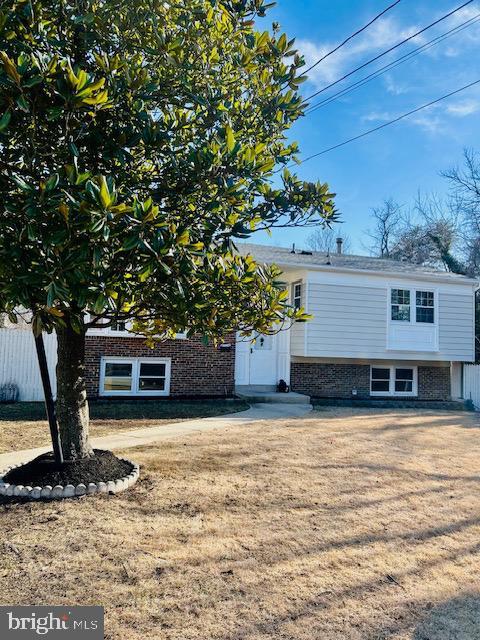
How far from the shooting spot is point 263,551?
3.82 m

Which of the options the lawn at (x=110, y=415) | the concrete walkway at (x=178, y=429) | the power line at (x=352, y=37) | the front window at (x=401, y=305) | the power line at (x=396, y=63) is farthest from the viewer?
the front window at (x=401, y=305)

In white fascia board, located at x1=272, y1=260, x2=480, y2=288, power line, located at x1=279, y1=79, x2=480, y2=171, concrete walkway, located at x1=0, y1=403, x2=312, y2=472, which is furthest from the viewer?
white fascia board, located at x1=272, y1=260, x2=480, y2=288

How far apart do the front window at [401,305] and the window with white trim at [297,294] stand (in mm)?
3097

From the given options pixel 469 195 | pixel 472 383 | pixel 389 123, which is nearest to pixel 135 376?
pixel 389 123

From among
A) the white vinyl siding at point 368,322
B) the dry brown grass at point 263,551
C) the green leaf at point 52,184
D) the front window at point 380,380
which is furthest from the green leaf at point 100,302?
the front window at point 380,380

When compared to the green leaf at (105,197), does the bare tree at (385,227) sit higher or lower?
higher

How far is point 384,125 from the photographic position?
44.6ft

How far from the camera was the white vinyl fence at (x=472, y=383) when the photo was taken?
15.8m

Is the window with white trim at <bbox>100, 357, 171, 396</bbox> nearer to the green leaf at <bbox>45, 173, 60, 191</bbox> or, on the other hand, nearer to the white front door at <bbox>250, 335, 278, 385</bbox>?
the white front door at <bbox>250, 335, 278, 385</bbox>

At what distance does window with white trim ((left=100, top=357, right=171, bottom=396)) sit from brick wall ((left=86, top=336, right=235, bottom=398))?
0.51 ft

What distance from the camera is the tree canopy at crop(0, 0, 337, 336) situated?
343 centimetres

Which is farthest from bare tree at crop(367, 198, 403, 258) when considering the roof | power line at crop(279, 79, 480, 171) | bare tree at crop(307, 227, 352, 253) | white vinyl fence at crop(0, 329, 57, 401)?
white vinyl fence at crop(0, 329, 57, 401)

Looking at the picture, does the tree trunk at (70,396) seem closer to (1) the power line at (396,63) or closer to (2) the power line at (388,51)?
(1) the power line at (396,63)

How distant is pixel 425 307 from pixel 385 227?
21287 millimetres
